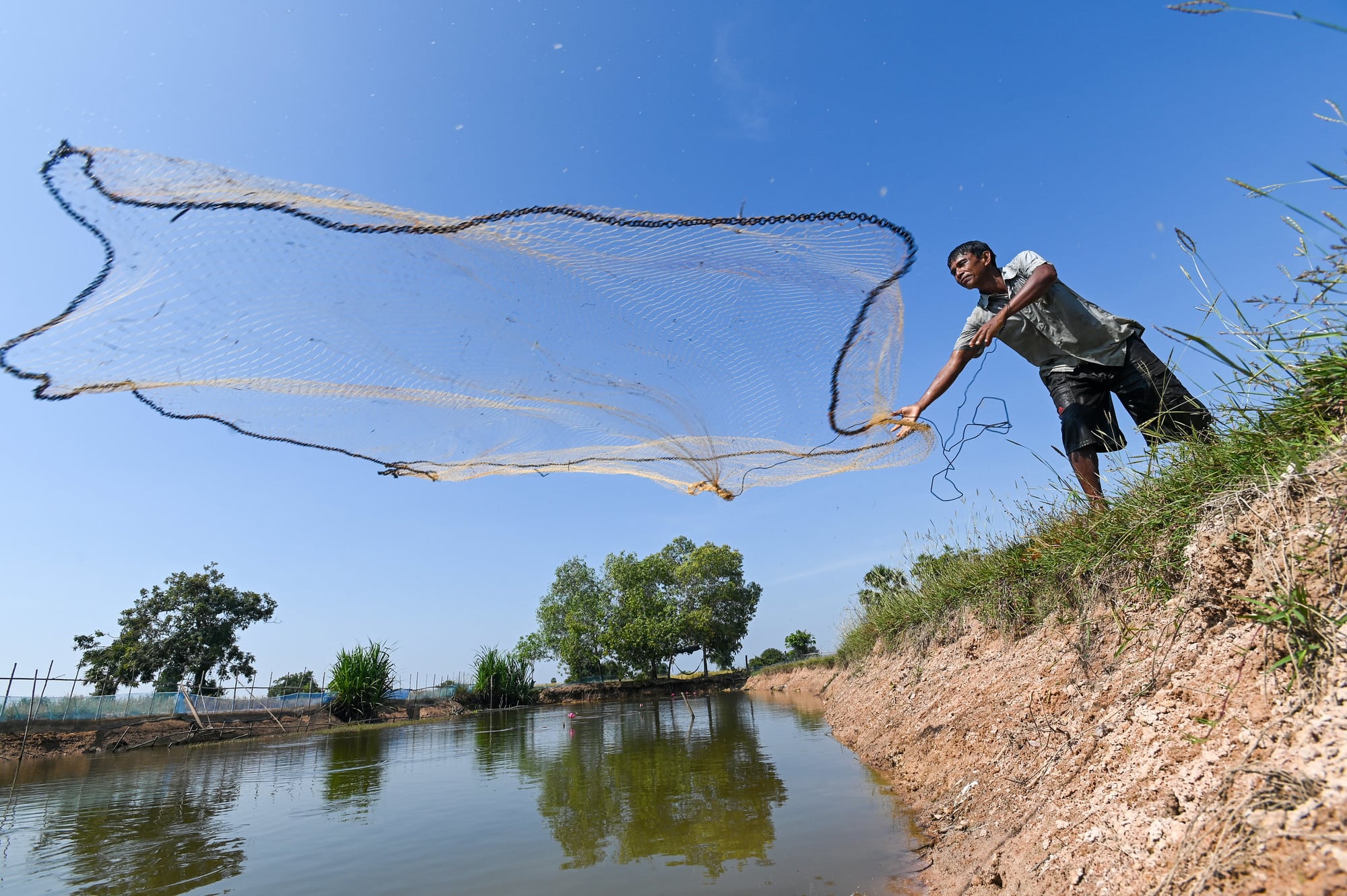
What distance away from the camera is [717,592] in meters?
57.5

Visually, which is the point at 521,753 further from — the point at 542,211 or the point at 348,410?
the point at 542,211

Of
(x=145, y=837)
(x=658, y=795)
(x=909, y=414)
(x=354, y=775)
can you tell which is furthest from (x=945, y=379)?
(x=354, y=775)

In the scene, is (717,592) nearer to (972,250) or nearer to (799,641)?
(799,641)

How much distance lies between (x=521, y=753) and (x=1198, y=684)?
1199cm

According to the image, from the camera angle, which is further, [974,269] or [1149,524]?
[974,269]

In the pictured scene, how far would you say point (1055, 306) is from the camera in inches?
159

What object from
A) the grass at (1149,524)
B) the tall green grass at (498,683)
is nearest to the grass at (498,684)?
the tall green grass at (498,683)

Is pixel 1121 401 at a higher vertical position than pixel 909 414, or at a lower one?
lower

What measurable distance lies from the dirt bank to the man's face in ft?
7.16

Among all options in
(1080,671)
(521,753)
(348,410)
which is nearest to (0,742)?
(521,753)

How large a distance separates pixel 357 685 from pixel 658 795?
25.5m

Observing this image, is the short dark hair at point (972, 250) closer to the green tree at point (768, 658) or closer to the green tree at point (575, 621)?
the green tree at point (575, 621)

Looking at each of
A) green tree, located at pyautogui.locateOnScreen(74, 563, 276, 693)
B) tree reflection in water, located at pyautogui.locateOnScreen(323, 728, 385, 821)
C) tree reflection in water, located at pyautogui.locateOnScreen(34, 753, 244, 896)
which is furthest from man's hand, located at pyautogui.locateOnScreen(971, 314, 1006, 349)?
green tree, located at pyautogui.locateOnScreen(74, 563, 276, 693)

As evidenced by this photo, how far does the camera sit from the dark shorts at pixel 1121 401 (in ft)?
12.2
